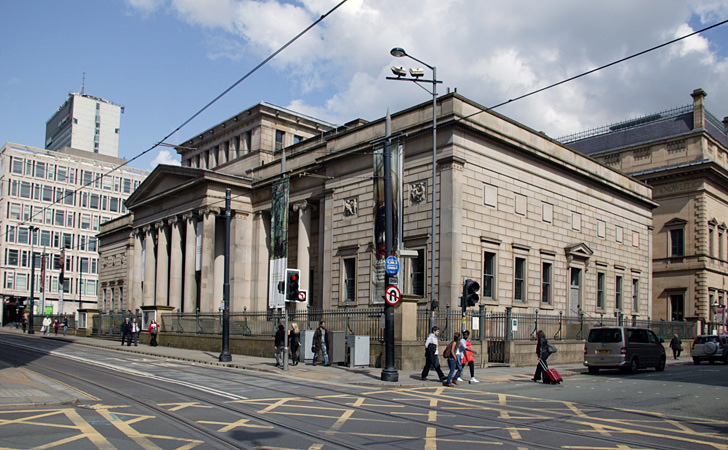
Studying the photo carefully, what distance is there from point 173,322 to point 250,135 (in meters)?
19.0

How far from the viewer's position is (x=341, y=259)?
124 ft

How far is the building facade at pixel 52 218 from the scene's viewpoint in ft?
291

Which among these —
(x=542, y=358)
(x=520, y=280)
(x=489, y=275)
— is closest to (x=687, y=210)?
(x=520, y=280)

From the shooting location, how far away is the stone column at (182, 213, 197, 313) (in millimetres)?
47750

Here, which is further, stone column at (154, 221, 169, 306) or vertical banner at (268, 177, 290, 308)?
stone column at (154, 221, 169, 306)

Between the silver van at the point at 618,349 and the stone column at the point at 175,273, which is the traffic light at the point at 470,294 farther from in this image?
the stone column at the point at 175,273

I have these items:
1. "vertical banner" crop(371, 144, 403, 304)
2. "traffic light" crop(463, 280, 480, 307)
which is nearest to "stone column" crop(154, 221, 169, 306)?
"vertical banner" crop(371, 144, 403, 304)

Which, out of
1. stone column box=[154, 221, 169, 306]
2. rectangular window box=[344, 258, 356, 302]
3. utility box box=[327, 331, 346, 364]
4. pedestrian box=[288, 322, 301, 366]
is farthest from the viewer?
stone column box=[154, 221, 169, 306]

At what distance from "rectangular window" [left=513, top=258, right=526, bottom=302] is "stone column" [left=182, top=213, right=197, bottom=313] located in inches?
945

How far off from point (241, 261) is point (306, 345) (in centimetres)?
2082

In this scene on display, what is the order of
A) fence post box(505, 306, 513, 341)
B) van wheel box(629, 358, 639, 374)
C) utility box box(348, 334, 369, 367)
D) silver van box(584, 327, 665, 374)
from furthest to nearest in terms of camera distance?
fence post box(505, 306, 513, 341) < van wheel box(629, 358, 639, 374) < silver van box(584, 327, 665, 374) < utility box box(348, 334, 369, 367)

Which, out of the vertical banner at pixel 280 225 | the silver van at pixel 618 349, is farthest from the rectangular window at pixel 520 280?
the vertical banner at pixel 280 225

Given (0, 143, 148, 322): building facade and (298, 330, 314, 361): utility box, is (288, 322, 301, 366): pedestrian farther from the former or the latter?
(0, 143, 148, 322): building facade

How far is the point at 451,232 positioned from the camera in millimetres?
31141
